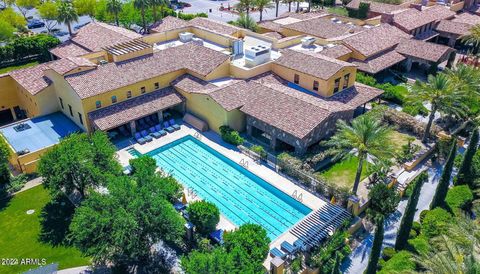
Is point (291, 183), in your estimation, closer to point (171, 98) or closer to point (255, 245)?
point (255, 245)

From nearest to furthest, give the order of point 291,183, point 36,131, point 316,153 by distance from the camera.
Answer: point 291,183, point 316,153, point 36,131

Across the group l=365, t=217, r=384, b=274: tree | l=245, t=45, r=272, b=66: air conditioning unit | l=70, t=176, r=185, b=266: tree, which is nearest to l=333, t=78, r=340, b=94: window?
l=245, t=45, r=272, b=66: air conditioning unit

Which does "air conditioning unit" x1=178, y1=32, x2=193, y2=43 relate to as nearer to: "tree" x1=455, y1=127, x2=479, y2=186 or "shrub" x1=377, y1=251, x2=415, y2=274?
"tree" x1=455, y1=127, x2=479, y2=186

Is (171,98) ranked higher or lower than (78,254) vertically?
higher

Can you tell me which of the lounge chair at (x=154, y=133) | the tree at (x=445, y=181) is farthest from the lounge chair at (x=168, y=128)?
the tree at (x=445, y=181)

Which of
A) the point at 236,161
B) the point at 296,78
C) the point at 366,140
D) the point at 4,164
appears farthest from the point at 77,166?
the point at 296,78

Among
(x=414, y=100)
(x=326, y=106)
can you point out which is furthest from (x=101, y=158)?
(x=414, y=100)
